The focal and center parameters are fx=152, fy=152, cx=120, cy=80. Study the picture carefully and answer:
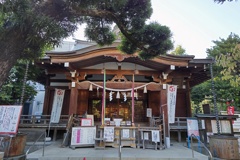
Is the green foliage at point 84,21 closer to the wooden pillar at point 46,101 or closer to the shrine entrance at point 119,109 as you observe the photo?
the shrine entrance at point 119,109

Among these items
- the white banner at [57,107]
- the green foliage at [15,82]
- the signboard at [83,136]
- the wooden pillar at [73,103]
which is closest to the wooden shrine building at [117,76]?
the wooden pillar at [73,103]

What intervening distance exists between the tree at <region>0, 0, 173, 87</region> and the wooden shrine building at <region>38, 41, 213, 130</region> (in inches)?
132

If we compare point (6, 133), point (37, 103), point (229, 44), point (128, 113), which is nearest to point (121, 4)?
point (6, 133)

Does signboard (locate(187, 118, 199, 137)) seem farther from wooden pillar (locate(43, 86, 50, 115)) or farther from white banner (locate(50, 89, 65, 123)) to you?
wooden pillar (locate(43, 86, 50, 115))

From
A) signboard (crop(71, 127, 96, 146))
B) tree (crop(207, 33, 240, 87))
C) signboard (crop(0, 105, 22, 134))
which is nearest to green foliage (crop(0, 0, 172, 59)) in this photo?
tree (crop(207, 33, 240, 87))

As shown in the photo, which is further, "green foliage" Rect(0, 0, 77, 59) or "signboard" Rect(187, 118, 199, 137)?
"signboard" Rect(187, 118, 199, 137)

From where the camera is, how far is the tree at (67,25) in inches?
Answer: 104

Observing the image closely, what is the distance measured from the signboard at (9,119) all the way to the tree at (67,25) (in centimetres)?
213

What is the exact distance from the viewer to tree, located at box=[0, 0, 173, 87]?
263 centimetres

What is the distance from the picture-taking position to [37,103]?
15680 mm

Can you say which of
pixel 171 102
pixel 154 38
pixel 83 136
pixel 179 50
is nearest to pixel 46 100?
pixel 83 136

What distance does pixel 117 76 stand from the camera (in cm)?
849

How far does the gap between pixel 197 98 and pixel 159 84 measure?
28.7 ft

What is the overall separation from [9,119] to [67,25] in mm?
3400
